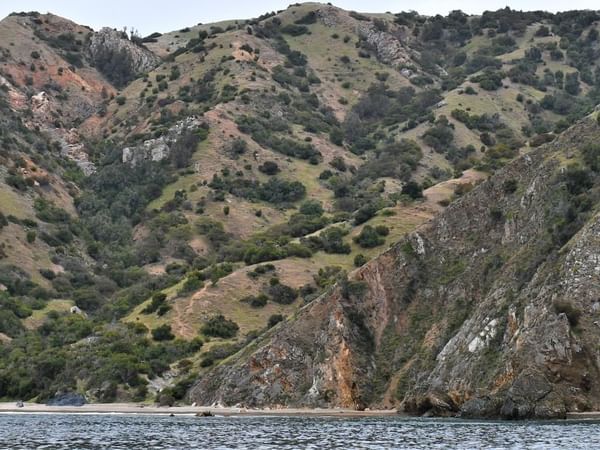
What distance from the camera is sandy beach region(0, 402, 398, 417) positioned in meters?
65.8

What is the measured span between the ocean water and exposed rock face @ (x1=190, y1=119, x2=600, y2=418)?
4798 mm

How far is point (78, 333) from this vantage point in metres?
100

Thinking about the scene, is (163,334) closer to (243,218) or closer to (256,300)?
(256,300)

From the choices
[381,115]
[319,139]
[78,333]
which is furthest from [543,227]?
[381,115]

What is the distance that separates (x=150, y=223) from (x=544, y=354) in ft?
318

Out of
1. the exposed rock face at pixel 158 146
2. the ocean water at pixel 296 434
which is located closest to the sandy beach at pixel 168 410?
the ocean water at pixel 296 434

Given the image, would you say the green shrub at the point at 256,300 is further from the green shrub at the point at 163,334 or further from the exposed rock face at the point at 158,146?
the exposed rock face at the point at 158,146

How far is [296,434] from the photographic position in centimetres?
4709

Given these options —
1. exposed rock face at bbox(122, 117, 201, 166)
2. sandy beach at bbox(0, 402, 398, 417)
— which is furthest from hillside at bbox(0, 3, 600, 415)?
sandy beach at bbox(0, 402, 398, 417)

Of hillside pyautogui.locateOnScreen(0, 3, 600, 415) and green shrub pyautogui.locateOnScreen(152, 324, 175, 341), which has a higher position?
hillside pyautogui.locateOnScreen(0, 3, 600, 415)

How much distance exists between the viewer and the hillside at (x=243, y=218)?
74625mm

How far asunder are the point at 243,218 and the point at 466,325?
77231mm

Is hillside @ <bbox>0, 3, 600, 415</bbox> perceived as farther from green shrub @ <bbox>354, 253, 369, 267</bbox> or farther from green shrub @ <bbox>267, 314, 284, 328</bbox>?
green shrub @ <bbox>267, 314, 284, 328</bbox>

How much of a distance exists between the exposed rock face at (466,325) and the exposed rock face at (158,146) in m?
89.3
